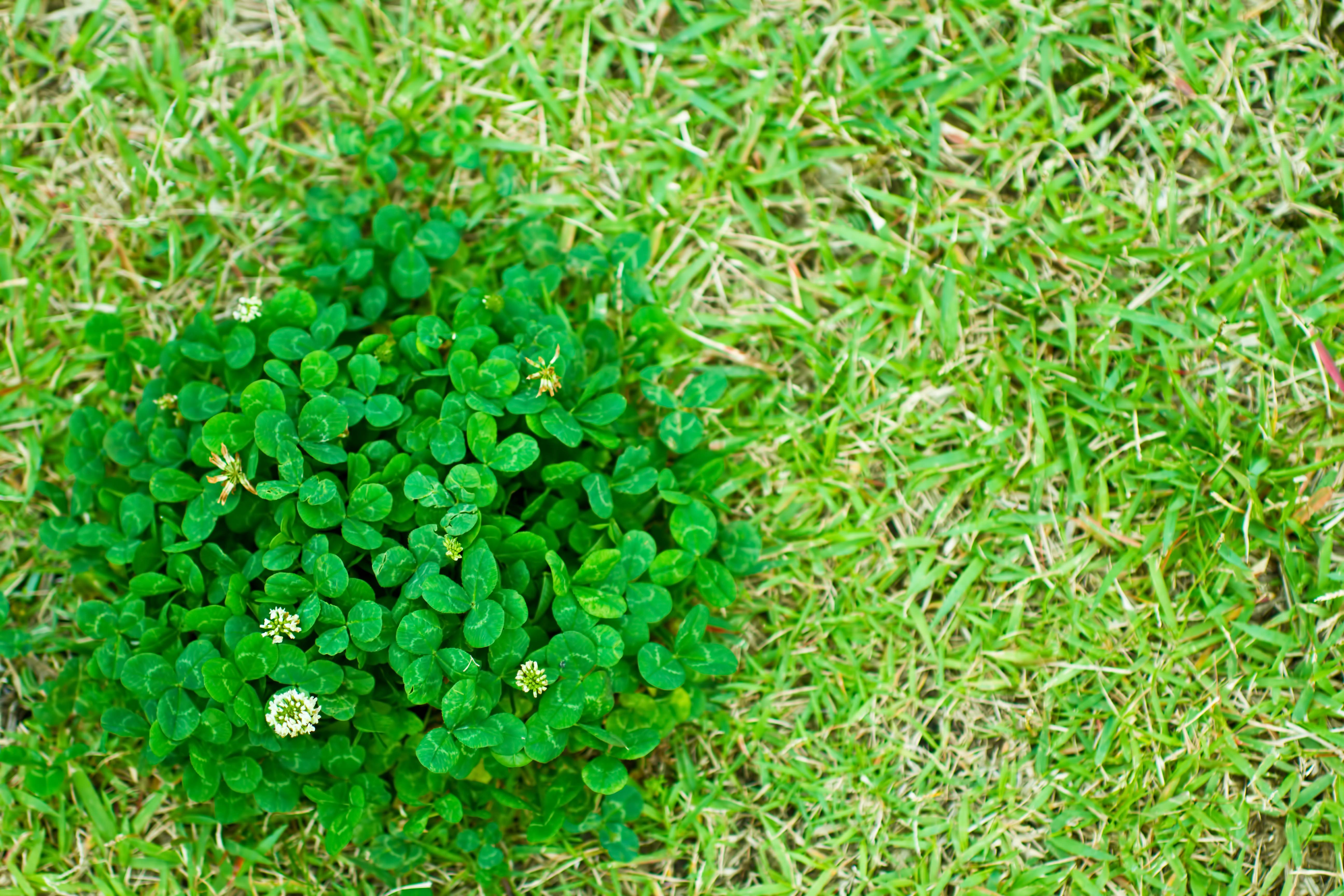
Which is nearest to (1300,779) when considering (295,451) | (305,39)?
(295,451)

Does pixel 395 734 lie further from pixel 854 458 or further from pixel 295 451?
pixel 854 458

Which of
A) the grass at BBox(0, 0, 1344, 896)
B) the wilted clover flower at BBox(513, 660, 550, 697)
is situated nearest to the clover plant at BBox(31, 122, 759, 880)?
the wilted clover flower at BBox(513, 660, 550, 697)

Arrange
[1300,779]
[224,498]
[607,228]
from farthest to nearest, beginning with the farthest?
1. [607,228]
2. [1300,779]
3. [224,498]

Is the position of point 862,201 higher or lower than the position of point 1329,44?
lower

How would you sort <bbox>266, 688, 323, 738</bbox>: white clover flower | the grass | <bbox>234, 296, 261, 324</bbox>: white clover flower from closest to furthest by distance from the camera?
<bbox>266, 688, 323, 738</bbox>: white clover flower
<bbox>234, 296, 261, 324</bbox>: white clover flower
the grass

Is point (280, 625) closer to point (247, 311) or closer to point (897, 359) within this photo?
point (247, 311)

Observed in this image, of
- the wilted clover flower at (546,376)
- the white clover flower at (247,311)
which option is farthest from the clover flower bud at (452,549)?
the white clover flower at (247,311)

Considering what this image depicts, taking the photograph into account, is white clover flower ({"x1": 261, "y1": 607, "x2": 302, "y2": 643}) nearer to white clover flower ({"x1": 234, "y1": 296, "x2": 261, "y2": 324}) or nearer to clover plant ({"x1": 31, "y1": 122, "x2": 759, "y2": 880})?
clover plant ({"x1": 31, "y1": 122, "x2": 759, "y2": 880})
